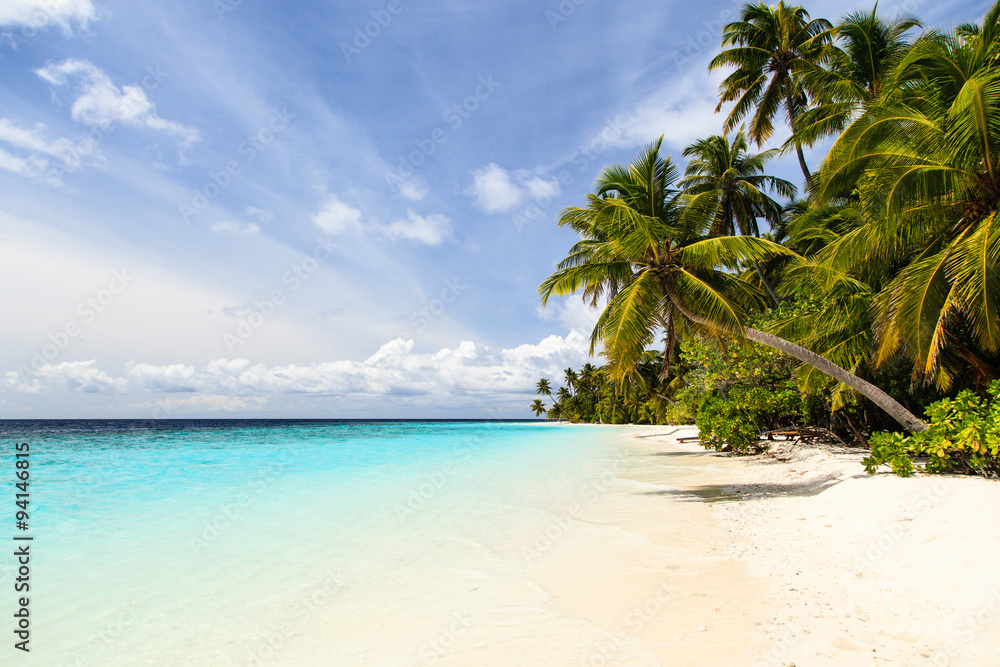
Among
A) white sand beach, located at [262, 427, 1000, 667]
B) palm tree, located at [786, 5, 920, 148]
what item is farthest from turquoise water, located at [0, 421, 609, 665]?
palm tree, located at [786, 5, 920, 148]

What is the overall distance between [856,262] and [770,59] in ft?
41.3

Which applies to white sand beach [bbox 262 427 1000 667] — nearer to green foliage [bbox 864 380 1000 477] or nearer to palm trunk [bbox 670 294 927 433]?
green foliage [bbox 864 380 1000 477]

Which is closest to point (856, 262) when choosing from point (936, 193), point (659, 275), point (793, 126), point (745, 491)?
point (936, 193)

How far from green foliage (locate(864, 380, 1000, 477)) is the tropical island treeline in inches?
1.0

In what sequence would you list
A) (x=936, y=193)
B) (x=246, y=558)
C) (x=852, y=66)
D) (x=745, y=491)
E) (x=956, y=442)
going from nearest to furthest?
(x=246, y=558) → (x=956, y=442) → (x=936, y=193) → (x=745, y=491) → (x=852, y=66)

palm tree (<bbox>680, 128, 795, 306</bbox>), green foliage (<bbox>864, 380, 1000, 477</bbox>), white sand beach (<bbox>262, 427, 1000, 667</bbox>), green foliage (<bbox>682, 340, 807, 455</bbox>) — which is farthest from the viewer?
palm tree (<bbox>680, 128, 795, 306</bbox>)

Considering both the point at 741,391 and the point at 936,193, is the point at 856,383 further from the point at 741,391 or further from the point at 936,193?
the point at 741,391

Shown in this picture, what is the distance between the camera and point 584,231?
475 inches

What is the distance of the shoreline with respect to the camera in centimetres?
303

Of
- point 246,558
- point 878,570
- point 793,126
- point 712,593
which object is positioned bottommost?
point 246,558

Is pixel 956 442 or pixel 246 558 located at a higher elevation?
pixel 956 442

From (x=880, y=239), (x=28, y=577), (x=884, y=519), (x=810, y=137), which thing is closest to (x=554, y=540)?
(x=884, y=519)

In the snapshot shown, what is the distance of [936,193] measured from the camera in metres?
6.96

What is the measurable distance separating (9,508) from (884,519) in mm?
14676
